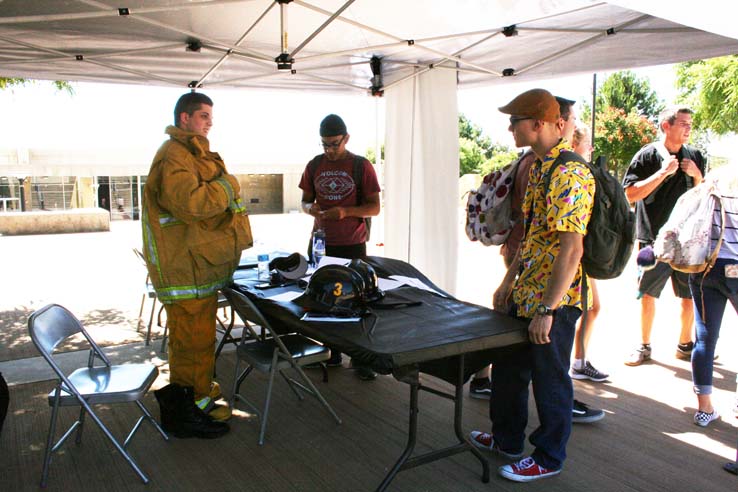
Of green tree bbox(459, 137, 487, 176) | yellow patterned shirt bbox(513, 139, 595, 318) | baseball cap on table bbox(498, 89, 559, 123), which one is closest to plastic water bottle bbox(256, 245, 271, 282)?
yellow patterned shirt bbox(513, 139, 595, 318)

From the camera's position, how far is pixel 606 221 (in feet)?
9.18

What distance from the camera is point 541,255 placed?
288 cm

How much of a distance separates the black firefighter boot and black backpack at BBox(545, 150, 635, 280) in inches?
93.7

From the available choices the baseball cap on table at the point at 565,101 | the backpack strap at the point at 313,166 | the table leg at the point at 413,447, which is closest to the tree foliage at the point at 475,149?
the backpack strap at the point at 313,166

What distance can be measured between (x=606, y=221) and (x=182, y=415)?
103 inches

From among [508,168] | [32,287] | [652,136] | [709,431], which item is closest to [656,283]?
[709,431]

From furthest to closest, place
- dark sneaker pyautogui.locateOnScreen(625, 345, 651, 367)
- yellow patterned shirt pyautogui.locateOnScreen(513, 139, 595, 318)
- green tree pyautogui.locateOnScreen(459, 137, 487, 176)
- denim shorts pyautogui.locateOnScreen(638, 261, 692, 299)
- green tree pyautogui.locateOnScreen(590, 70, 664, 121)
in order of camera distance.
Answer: green tree pyautogui.locateOnScreen(459, 137, 487, 176) < green tree pyautogui.locateOnScreen(590, 70, 664, 121) < dark sneaker pyautogui.locateOnScreen(625, 345, 651, 367) < denim shorts pyautogui.locateOnScreen(638, 261, 692, 299) < yellow patterned shirt pyautogui.locateOnScreen(513, 139, 595, 318)

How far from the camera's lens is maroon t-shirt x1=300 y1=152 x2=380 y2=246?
15.1 feet

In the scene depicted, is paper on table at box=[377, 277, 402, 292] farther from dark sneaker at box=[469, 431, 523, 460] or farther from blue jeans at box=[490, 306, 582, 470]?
dark sneaker at box=[469, 431, 523, 460]

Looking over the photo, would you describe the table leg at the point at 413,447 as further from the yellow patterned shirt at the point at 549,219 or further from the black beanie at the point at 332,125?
the black beanie at the point at 332,125

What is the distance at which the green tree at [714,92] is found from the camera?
26.0 metres

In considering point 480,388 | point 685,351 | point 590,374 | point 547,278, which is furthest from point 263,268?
point 685,351

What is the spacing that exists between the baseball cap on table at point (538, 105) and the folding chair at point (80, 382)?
2345 mm

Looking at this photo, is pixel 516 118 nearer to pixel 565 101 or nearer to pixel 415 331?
pixel 565 101
